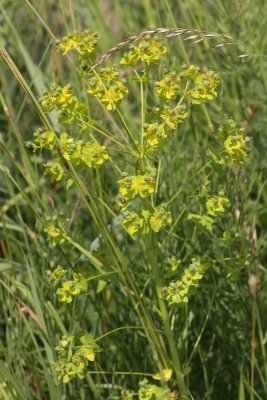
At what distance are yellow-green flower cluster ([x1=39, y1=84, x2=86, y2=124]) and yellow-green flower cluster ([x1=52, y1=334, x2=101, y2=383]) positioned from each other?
373 mm

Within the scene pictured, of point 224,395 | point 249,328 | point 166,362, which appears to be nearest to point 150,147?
point 166,362

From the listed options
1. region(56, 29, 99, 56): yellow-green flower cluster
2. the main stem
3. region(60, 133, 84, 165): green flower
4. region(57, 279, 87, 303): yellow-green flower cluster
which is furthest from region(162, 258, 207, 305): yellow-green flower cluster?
region(56, 29, 99, 56): yellow-green flower cluster

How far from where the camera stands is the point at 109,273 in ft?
4.78

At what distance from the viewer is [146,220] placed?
1.38 metres

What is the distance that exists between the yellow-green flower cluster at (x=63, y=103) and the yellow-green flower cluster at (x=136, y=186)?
156 mm

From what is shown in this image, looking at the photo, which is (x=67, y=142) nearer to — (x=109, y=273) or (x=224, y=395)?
(x=109, y=273)

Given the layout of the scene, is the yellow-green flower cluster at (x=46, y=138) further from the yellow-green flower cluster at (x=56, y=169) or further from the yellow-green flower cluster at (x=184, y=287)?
the yellow-green flower cluster at (x=184, y=287)

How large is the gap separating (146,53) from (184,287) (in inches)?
15.7

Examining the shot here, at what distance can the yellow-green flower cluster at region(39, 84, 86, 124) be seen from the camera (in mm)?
1392

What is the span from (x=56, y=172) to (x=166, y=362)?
0.39 metres

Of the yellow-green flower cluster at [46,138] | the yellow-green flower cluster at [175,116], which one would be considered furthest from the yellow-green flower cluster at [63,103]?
the yellow-green flower cluster at [175,116]

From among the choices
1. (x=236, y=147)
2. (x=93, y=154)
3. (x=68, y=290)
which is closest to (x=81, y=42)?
(x=93, y=154)

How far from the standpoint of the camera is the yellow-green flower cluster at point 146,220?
1.37 meters

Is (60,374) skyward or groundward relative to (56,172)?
groundward
